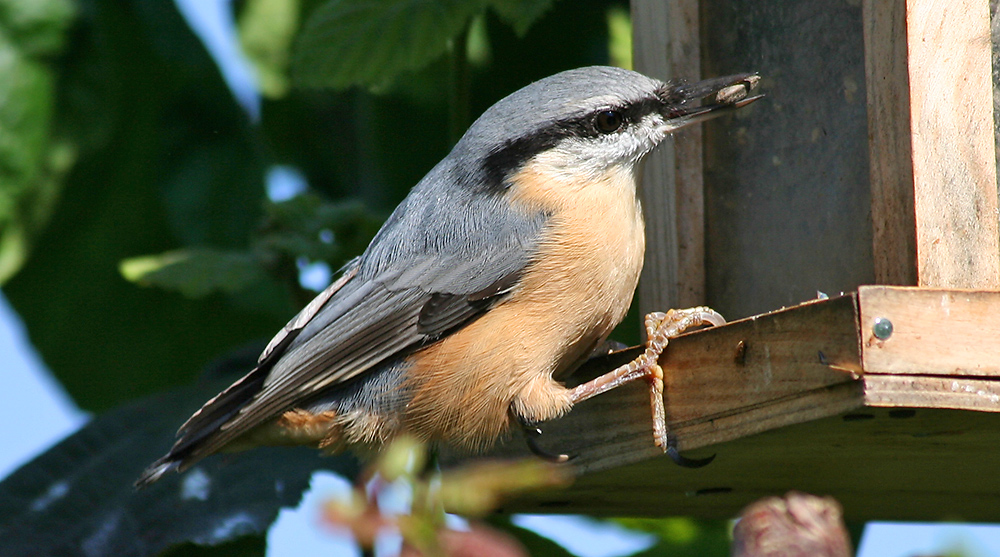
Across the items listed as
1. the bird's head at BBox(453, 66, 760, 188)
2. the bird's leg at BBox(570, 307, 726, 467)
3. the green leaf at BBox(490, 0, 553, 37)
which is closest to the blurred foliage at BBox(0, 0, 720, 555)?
the green leaf at BBox(490, 0, 553, 37)

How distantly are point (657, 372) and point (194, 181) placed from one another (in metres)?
2.28

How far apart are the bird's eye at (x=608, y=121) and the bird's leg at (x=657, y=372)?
0.61 m

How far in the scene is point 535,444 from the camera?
124 inches

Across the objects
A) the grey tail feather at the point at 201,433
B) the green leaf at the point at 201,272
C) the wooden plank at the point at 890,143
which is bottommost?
the grey tail feather at the point at 201,433

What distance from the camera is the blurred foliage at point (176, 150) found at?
368 centimetres

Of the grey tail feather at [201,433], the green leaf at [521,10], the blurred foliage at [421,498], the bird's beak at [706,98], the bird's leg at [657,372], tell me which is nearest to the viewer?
the blurred foliage at [421,498]

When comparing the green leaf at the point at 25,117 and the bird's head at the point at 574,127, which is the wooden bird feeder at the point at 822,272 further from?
the green leaf at the point at 25,117

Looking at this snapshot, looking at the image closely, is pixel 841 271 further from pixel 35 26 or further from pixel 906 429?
pixel 35 26

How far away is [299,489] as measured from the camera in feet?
10.7

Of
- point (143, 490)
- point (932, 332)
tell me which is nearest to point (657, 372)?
point (932, 332)

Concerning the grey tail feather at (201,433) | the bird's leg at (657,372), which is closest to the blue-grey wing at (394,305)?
the grey tail feather at (201,433)

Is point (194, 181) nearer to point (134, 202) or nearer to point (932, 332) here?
point (134, 202)

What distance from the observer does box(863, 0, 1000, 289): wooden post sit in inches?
99.1

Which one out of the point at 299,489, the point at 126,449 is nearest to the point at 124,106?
the point at 126,449
